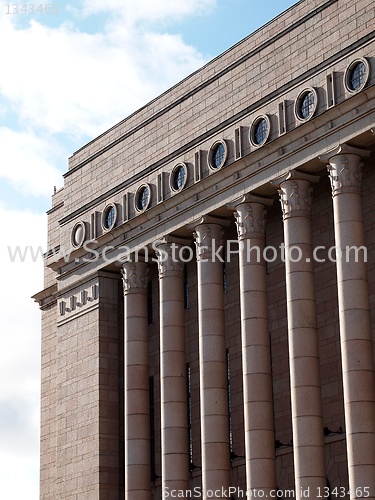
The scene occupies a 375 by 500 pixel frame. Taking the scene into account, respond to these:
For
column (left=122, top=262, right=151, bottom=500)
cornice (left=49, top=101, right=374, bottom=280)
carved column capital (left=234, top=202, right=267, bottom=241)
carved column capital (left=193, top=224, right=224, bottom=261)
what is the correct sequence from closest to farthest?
cornice (left=49, top=101, right=374, bottom=280) → carved column capital (left=234, top=202, right=267, bottom=241) → carved column capital (left=193, top=224, right=224, bottom=261) → column (left=122, top=262, right=151, bottom=500)

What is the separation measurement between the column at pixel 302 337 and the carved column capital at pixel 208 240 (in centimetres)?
466

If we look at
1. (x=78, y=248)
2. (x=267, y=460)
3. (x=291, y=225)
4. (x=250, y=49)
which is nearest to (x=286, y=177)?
(x=291, y=225)

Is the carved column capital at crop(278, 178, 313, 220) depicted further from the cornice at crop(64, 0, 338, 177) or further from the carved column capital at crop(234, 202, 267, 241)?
the cornice at crop(64, 0, 338, 177)

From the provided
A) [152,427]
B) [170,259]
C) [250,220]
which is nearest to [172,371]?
[152,427]

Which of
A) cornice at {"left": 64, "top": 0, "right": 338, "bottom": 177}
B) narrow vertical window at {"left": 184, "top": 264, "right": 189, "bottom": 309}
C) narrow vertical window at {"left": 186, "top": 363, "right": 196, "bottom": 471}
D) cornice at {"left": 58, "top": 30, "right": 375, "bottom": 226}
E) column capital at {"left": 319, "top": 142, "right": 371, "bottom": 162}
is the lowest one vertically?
narrow vertical window at {"left": 186, "top": 363, "right": 196, "bottom": 471}

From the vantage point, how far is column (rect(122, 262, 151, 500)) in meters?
47.5

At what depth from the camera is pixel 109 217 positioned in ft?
172

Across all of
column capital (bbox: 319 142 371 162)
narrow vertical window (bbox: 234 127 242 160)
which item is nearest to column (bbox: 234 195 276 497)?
narrow vertical window (bbox: 234 127 242 160)

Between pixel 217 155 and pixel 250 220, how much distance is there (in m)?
3.58

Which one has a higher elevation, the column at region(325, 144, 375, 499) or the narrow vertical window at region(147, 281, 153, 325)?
the narrow vertical window at region(147, 281, 153, 325)

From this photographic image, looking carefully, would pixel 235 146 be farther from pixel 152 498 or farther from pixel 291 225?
pixel 152 498

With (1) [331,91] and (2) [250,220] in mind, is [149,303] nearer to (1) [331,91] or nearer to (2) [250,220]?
(2) [250,220]

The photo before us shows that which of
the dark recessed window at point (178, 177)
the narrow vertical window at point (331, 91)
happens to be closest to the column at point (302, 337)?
the narrow vertical window at point (331, 91)

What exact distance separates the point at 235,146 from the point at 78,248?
38.5ft
